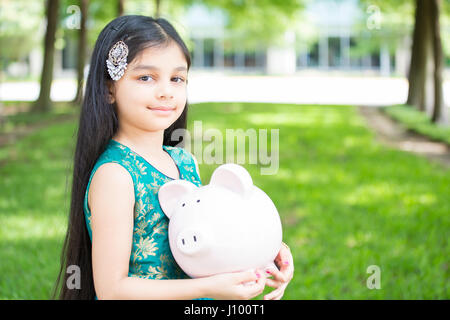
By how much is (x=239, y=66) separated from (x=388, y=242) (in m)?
39.5

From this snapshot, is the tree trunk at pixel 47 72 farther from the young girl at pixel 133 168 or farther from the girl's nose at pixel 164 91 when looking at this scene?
the girl's nose at pixel 164 91

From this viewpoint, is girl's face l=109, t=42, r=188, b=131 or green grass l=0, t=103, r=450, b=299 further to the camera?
green grass l=0, t=103, r=450, b=299

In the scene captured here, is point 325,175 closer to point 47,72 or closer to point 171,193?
point 171,193

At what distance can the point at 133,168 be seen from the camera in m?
1.82

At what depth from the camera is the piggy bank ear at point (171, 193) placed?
1.78 m

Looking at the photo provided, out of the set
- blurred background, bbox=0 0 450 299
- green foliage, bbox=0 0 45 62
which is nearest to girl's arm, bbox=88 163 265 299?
blurred background, bbox=0 0 450 299

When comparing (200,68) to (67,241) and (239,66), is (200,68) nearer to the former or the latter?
(239,66)

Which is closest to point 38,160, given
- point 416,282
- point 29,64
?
point 416,282

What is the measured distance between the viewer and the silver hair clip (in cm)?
179

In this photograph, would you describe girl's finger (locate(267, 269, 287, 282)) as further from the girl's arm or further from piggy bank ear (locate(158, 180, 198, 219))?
piggy bank ear (locate(158, 180, 198, 219))
